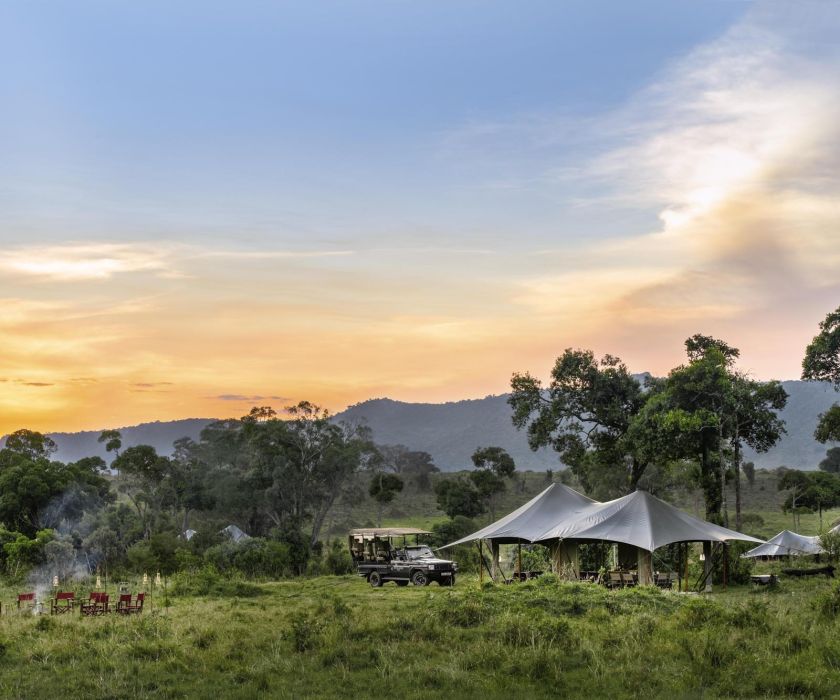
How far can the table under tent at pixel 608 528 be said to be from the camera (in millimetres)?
27906

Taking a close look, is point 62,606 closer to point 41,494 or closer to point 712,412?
point 712,412

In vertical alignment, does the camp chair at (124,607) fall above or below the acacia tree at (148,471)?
below

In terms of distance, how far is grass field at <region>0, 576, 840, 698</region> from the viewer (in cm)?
1281

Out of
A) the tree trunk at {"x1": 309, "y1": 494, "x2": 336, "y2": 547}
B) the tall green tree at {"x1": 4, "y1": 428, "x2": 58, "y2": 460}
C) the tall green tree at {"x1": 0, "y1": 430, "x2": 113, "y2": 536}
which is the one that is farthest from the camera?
the tall green tree at {"x1": 4, "y1": 428, "x2": 58, "y2": 460}

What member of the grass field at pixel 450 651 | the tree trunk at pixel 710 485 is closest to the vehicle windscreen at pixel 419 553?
the grass field at pixel 450 651

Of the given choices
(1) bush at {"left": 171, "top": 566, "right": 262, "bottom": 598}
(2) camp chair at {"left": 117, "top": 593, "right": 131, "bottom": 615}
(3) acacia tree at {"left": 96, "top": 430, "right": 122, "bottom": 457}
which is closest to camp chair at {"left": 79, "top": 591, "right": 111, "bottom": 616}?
(2) camp chair at {"left": 117, "top": 593, "right": 131, "bottom": 615}

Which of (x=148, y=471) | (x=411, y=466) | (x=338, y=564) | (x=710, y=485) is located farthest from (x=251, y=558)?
(x=411, y=466)

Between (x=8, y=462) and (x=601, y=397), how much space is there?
3828 centimetres

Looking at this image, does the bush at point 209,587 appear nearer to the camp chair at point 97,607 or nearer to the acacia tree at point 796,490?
the camp chair at point 97,607

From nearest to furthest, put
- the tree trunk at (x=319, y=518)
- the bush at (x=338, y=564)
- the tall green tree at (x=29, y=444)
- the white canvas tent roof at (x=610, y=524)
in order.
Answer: the white canvas tent roof at (x=610, y=524) < the bush at (x=338, y=564) < the tree trunk at (x=319, y=518) < the tall green tree at (x=29, y=444)

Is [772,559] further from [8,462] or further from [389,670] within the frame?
[8,462]

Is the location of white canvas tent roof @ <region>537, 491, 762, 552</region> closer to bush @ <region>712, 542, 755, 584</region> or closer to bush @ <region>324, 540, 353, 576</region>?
bush @ <region>712, 542, 755, 584</region>

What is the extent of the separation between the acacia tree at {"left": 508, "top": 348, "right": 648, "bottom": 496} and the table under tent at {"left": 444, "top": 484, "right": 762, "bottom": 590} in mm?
10531

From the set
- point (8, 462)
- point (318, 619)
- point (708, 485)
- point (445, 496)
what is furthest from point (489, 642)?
point (445, 496)
